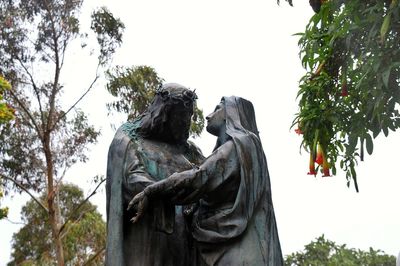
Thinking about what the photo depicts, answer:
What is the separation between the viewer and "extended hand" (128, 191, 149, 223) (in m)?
4.25

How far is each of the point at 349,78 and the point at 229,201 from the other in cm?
597

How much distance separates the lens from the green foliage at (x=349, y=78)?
793cm

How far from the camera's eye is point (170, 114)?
4.84 m

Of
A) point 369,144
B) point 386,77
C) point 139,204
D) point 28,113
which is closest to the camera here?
point 139,204

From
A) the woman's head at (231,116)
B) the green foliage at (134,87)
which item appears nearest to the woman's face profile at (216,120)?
the woman's head at (231,116)

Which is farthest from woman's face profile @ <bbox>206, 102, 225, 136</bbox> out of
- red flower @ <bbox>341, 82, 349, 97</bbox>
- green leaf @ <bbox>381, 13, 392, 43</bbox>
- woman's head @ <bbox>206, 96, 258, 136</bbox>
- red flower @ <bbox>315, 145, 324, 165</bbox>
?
red flower @ <bbox>315, 145, 324, 165</bbox>

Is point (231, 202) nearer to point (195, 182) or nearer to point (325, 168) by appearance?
point (195, 182)

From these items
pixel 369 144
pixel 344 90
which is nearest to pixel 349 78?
pixel 344 90

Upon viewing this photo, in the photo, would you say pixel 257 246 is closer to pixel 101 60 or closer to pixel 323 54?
pixel 323 54

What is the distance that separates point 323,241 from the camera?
116 ft

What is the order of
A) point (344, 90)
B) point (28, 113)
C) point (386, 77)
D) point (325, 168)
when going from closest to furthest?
1. point (386, 77)
2. point (344, 90)
3. point (325, 168)
4. point (28, 113)

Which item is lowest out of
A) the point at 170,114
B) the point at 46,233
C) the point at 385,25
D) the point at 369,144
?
the point at 170,114

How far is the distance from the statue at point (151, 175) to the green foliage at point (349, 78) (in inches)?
129

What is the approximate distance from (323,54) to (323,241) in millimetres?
26634
